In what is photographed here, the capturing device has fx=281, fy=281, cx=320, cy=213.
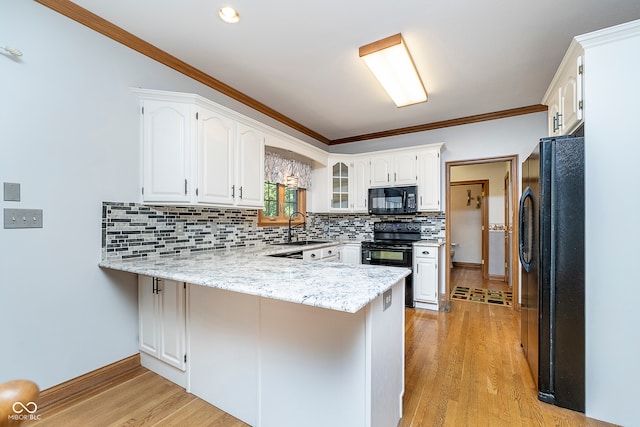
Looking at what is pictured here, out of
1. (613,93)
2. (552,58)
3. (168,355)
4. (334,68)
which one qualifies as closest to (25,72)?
(168,355)

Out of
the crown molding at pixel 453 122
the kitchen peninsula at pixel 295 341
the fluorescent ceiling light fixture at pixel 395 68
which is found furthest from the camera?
the crown molding at pixel 453 122

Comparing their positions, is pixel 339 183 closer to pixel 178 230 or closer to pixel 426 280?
pixel 426 280

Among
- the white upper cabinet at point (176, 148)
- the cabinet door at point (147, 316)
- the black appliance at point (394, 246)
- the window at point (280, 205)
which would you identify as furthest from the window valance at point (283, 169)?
the cabinet door at point (147, 316)

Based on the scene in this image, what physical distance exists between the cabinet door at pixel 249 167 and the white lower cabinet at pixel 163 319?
97 cm

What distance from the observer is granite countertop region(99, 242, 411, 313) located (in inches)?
43.7

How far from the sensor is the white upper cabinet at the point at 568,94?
1747 mm

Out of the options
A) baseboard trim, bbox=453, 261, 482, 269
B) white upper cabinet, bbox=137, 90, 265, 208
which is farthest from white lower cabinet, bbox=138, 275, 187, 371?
baseboard trim, bbox=453, 261, 482, 269

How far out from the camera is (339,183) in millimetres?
4422

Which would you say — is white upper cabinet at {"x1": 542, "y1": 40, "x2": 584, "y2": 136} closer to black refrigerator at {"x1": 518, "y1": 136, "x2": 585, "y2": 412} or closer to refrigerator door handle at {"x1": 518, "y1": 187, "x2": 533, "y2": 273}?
black refrigerator at {"x1": 518, "y1": 136, "x2": 585, "y2": 412}

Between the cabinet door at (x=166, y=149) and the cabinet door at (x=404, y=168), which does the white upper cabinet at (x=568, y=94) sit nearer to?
the cabinet door at (x=404, y=168)

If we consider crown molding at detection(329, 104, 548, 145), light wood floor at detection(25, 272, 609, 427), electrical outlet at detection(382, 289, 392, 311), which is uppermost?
crown molding at detection(329, 104, 548, 145)

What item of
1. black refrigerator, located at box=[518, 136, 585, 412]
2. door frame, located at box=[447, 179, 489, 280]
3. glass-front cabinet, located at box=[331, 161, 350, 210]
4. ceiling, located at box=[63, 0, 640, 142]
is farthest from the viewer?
door frame, located at box=[447, 179, 489, 280]

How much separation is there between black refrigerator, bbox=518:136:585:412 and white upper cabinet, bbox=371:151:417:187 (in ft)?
6.77

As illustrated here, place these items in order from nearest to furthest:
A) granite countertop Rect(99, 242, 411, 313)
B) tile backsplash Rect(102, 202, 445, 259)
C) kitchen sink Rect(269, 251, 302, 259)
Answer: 1. granite countertop Rect(99, 242, 411, 313)
2. tile backsplash Rect(102, 202, 445, 259)
3. kitchen sink Rect(269, 251, 302, 259)
